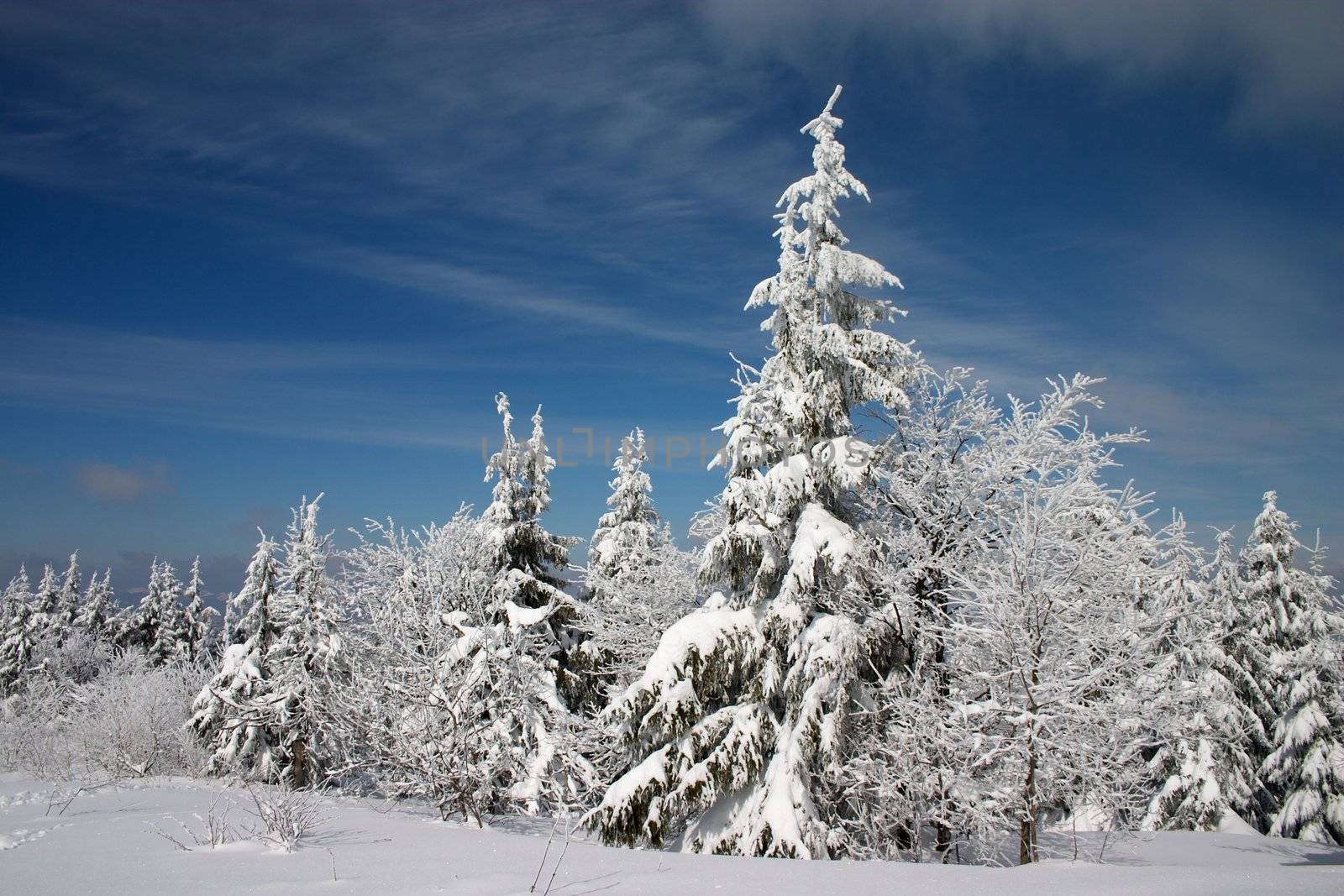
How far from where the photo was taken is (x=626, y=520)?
27281 millimetres

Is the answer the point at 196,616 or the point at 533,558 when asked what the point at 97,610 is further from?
the point at 533,558

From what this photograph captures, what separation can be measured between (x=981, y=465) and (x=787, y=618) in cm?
490

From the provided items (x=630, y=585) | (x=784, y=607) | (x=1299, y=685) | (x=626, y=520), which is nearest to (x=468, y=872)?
(x=784, y=607)

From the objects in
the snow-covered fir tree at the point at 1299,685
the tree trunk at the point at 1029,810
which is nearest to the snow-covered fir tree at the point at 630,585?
the tree trunk at the point at 1029,810

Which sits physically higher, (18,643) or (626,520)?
(626,520)

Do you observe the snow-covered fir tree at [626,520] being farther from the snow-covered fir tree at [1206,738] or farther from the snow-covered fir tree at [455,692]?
the snow-covered fir tree at [1206,738]

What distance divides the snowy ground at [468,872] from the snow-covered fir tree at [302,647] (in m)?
16.2

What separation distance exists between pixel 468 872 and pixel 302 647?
76.8 ft

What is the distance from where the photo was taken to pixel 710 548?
1405 cm

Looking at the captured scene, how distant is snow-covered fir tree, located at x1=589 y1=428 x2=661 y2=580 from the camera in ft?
84.8

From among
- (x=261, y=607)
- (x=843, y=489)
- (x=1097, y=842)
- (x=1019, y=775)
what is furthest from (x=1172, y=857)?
(x=261, y=607)

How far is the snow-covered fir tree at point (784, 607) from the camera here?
1273 centimetres

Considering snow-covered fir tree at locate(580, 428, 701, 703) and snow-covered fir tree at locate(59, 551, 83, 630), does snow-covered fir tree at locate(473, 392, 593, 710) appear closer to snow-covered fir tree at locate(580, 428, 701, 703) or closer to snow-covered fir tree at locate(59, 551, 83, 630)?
snow-covered fir tree at locate(580, 428, 701, 703)

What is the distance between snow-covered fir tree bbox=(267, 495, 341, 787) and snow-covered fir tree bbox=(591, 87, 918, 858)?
16.1m
